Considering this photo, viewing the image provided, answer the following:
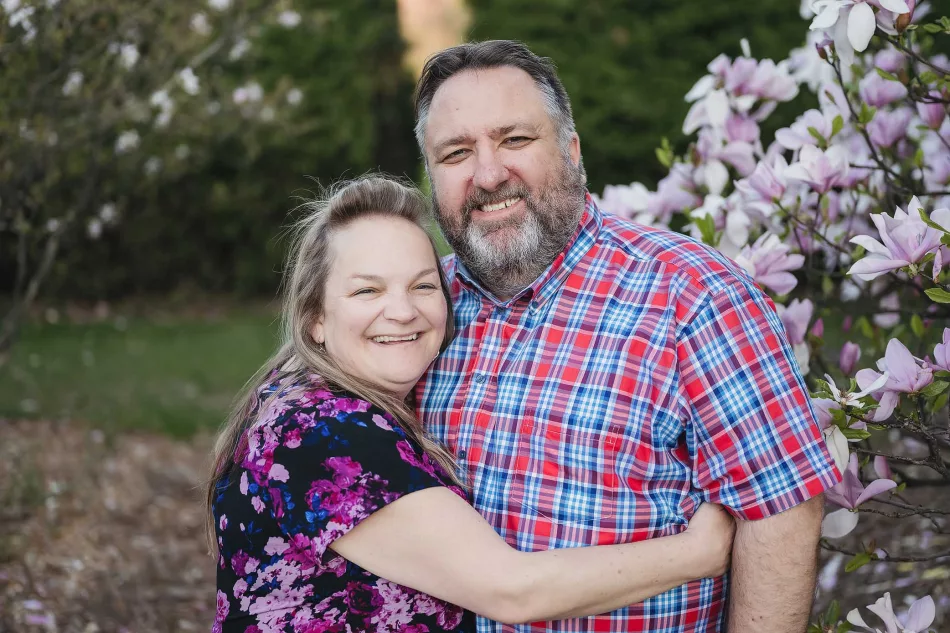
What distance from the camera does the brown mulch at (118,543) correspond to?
380cm

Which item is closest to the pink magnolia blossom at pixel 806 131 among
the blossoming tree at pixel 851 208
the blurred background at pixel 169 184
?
the blossoming tree at pixel 851 208

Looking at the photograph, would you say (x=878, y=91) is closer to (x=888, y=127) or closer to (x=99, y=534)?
(x=888, y=127)

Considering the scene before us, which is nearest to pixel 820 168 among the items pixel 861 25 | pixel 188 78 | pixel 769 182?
pixel 769 182

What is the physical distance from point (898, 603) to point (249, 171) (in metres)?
9.32

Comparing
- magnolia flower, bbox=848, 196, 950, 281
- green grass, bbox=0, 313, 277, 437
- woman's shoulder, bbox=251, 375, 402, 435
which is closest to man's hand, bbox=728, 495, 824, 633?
magnolia flower, bbox=848, 196, 950, 281

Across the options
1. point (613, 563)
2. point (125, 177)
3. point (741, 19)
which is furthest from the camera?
point (741, 19)

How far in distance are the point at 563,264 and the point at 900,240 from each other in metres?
0.75

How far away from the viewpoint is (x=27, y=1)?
3.36 m

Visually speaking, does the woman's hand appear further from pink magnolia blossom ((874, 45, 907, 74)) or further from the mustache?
pink magnolia blossom ((874, 45, 907, 74))

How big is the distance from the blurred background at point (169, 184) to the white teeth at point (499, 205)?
0.37 meters

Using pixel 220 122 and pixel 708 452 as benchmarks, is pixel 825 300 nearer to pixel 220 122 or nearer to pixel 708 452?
pixel 708 452

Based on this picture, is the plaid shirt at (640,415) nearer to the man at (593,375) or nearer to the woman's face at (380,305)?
the man at (593,375)

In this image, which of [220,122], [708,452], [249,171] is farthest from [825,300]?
[249,171]

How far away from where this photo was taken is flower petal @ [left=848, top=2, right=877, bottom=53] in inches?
77.0
